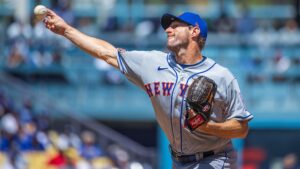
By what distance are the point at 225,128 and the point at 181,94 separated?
40 cm

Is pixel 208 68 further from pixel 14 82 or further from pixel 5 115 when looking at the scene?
A: pixel 14 82

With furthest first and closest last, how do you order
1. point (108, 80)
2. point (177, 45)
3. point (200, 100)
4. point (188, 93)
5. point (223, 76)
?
point (108, 80) → point (177, 45) → point (223, 76) → point (188, 93) → point (200, 100)

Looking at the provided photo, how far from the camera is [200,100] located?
5.50m

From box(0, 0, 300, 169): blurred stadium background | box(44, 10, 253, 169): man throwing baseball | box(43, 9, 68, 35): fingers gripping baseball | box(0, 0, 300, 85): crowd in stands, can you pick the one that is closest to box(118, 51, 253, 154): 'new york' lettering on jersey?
box(44, 10, 253, 169): man throwing baseball

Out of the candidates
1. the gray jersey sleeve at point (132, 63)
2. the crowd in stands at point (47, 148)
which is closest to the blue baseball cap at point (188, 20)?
the gray jersey sleeve at point (132, 63)

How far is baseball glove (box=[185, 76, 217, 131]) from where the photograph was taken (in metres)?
5.50

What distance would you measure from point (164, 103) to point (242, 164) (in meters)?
7.31

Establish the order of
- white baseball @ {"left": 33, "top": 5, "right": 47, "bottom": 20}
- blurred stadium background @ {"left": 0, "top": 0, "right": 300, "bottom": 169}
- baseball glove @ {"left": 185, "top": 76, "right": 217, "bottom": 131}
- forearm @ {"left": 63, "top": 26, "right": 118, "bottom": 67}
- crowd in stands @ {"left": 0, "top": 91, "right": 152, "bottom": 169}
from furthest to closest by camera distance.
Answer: blurred stadium background @ {"left": 0, "top": 0, "right": 300, "bottom": 169} < crowd in stands @ {"left": 0, "top": 91, "right": 152, "bottom": 169} < forearm @ {"left": 63, "top": 26, "right": 118, "bottom": 67} < white baseball @ {"left": 33, "top": 5, "right": 47, "bottom": 20} < baseball glove @ {"left": 185, "top": 76, "right": 217, "bottom": 131}

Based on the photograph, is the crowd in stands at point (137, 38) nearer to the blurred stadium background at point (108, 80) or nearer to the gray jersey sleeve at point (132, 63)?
the blurred stadium background at point (108, 80)

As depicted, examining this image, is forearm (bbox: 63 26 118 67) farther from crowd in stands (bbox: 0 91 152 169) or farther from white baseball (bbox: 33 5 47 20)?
crowd in stands (bbox: 0 91 152 169)

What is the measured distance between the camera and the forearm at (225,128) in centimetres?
566

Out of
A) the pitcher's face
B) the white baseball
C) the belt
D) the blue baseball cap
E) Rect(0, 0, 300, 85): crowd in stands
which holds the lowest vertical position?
Rect(0, 0, 300, 85): crowd in stands

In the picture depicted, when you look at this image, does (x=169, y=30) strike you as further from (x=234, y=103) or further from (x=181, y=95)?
(x=234, y=103)

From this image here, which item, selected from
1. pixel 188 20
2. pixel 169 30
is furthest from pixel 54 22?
pixel 188 20
